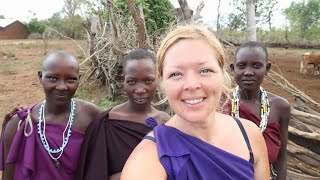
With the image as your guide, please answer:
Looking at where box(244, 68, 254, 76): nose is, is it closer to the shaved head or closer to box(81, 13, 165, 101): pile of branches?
the shaved head

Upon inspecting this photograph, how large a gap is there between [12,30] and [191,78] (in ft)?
135

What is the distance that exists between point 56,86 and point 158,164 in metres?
1.15

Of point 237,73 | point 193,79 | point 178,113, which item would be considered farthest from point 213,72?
point 237,73

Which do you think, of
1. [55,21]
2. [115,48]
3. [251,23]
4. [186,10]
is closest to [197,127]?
[186,10]

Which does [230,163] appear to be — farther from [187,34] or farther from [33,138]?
[33,138]

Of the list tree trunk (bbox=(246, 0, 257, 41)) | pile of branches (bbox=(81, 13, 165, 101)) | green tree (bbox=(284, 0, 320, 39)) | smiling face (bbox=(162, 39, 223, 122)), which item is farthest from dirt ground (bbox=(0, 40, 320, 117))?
green tree (bbox=(284, 0, 320, 39))

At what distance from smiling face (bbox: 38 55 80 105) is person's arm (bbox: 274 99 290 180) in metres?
1.40

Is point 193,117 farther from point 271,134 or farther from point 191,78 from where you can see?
point 271,134

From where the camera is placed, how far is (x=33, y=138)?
220cm

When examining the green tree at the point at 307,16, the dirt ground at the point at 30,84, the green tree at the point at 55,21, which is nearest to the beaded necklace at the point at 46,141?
the dirt ground at the point at 30,84

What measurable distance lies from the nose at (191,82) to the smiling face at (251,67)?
1.00 metres

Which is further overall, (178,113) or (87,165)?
(87,165)

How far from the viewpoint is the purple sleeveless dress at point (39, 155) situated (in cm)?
216

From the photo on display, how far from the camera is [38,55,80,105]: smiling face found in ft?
7.20
